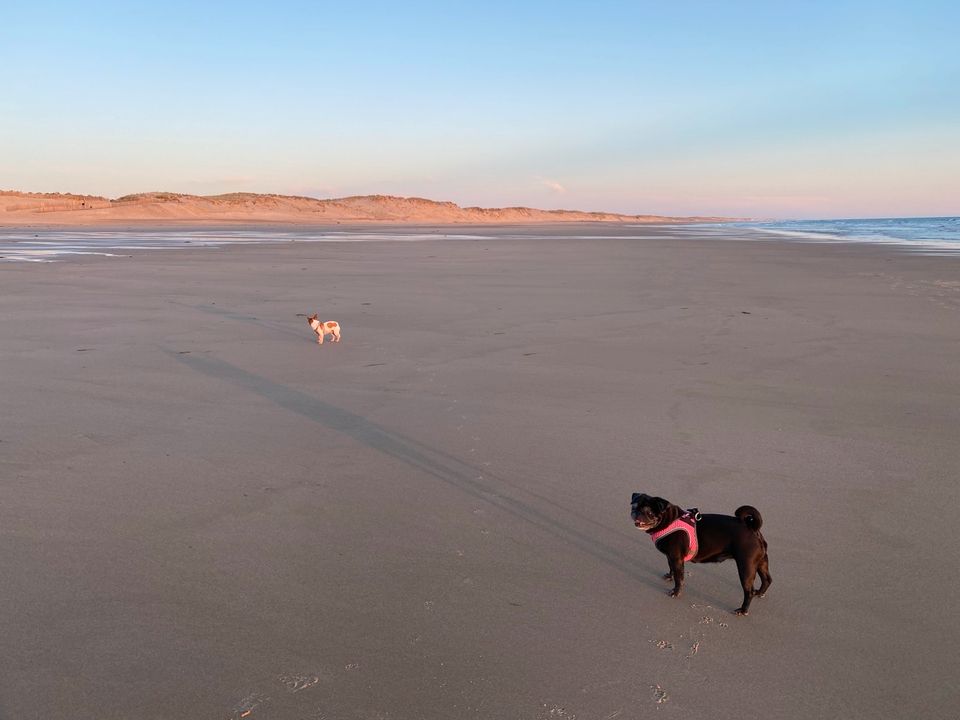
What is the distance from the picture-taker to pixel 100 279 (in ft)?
41.6

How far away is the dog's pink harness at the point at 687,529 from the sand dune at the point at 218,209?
52773 mm

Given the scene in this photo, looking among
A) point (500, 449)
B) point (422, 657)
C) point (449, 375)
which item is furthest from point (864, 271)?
point (422, 657)

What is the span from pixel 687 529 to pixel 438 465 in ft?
5.61

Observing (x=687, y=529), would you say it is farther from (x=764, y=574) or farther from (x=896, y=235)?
(x=896, y=235)

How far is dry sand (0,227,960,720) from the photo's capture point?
2232 mm

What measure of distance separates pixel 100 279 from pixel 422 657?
1258 centimetres


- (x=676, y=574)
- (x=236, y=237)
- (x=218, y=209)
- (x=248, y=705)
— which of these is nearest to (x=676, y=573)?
(x=676, y=574)

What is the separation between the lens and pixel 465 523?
3297mm

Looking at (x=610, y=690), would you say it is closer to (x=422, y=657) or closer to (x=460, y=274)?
(x=422, y=657)

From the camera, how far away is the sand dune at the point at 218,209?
55.4 meters

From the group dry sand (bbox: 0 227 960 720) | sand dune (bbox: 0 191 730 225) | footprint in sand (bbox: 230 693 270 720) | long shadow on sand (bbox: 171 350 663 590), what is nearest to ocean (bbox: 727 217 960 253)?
dry sand (bbox: 0 227 960 720)

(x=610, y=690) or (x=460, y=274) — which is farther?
(x=460, y=274)

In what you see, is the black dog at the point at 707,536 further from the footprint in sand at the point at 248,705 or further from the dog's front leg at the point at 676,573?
the footprint in sand at the point at 248,705

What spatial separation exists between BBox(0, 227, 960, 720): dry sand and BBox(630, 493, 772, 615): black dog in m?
0.19
